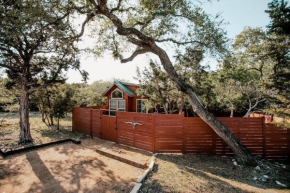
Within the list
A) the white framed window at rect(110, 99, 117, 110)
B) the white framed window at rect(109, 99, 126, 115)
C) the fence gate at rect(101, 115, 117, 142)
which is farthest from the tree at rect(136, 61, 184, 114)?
the white framed window at rect(110, 99, 117, 110)

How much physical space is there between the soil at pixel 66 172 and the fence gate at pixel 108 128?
182cm

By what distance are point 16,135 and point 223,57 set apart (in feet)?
44.4

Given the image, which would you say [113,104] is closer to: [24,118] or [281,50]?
[24,118]

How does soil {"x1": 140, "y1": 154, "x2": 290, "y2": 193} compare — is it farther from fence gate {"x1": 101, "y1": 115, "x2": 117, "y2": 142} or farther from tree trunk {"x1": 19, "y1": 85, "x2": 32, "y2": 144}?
tree trunk {"x1": 19, "y1": 85, "x2": 32, "y2": 144}

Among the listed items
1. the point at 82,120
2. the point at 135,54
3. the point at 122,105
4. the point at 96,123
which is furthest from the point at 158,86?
the point at 122,105

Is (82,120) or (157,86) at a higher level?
(157,86)

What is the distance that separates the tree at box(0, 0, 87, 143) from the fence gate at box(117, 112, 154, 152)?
4576 mm

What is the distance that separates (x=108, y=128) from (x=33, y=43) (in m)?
6.21

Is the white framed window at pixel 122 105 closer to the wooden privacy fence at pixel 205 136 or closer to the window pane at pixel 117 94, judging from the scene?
the window pane at pixel 117 94

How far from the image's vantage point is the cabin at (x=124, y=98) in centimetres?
1529

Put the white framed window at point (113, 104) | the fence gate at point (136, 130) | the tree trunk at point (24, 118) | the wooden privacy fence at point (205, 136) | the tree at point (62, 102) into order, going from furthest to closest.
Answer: the white framed window at point (113, 104) < the tree at point (62, 102) < the tree trunk at point (24, 118) < the fence gate at point (136, 130) < the wooden privacy fence at point (205, 136)

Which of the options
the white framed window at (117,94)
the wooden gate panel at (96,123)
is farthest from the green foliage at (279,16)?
the white framed window at (117,94)

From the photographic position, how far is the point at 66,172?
17.0 ft

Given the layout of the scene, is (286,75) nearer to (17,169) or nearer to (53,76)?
(17,169)
